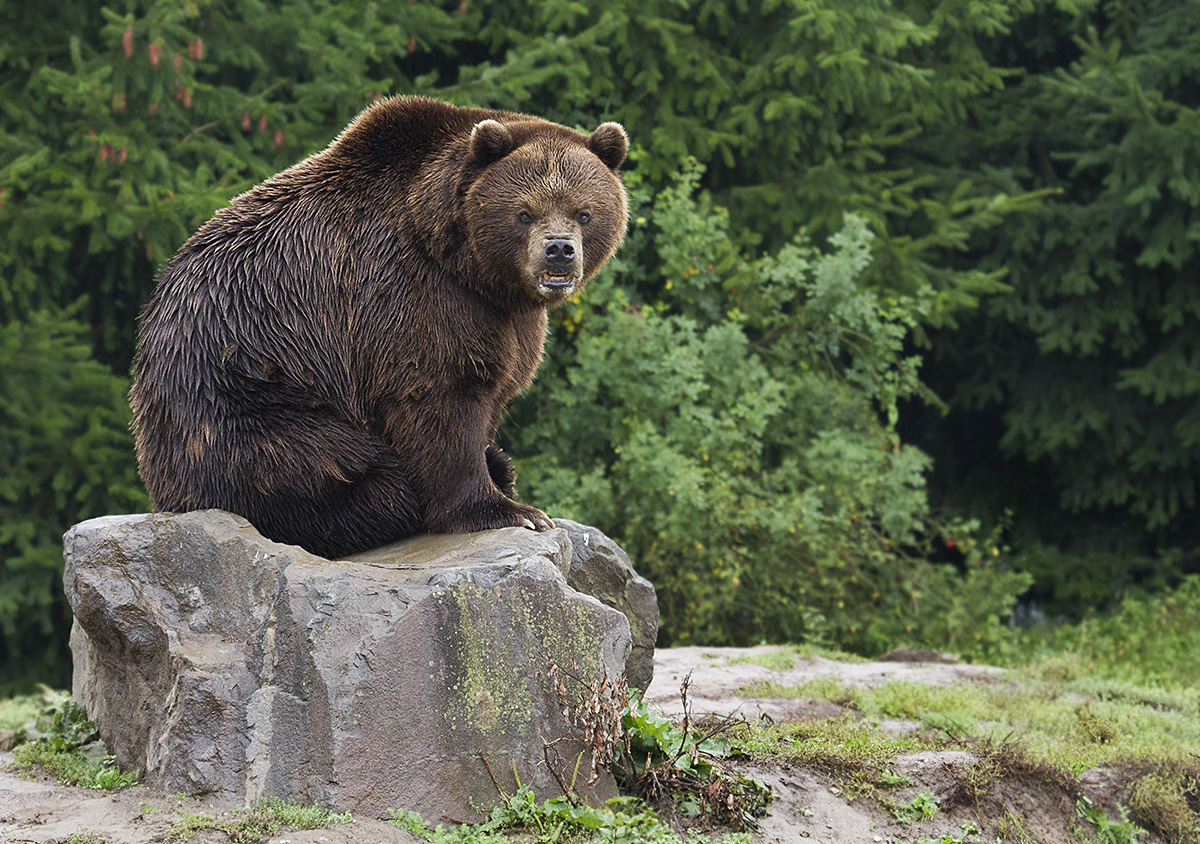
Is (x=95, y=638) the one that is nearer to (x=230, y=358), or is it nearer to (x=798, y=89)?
(x=230, y=358)

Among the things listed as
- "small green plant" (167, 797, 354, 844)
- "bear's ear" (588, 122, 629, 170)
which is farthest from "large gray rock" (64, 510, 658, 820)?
"bear's ear" (588, 122, 629, 170)

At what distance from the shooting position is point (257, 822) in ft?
13.0

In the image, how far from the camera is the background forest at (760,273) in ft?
29.4

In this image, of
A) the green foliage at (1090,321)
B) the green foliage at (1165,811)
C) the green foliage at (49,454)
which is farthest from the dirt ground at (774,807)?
the green foliage at (1090,321)

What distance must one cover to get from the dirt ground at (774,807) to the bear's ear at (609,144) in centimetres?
218

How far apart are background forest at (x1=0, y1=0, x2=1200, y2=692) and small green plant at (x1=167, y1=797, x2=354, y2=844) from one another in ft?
16.3

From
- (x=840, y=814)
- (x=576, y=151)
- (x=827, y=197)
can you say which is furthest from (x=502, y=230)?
(x=827, y=197)

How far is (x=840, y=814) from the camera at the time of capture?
4758 mm

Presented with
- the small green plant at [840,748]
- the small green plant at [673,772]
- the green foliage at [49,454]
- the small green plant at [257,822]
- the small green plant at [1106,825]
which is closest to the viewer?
the small green plant at [257,822]

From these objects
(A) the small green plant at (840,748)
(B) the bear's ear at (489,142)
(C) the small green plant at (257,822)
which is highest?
(B) the bear's ear at (489,142)

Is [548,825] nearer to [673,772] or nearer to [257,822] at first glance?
[673,772]

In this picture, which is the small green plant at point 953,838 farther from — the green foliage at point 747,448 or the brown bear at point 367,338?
the green foliage at point 747,448

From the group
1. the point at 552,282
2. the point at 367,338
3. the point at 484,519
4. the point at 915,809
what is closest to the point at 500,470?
the point at 484,519

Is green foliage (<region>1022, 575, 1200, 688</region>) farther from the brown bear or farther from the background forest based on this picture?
the brown bear
